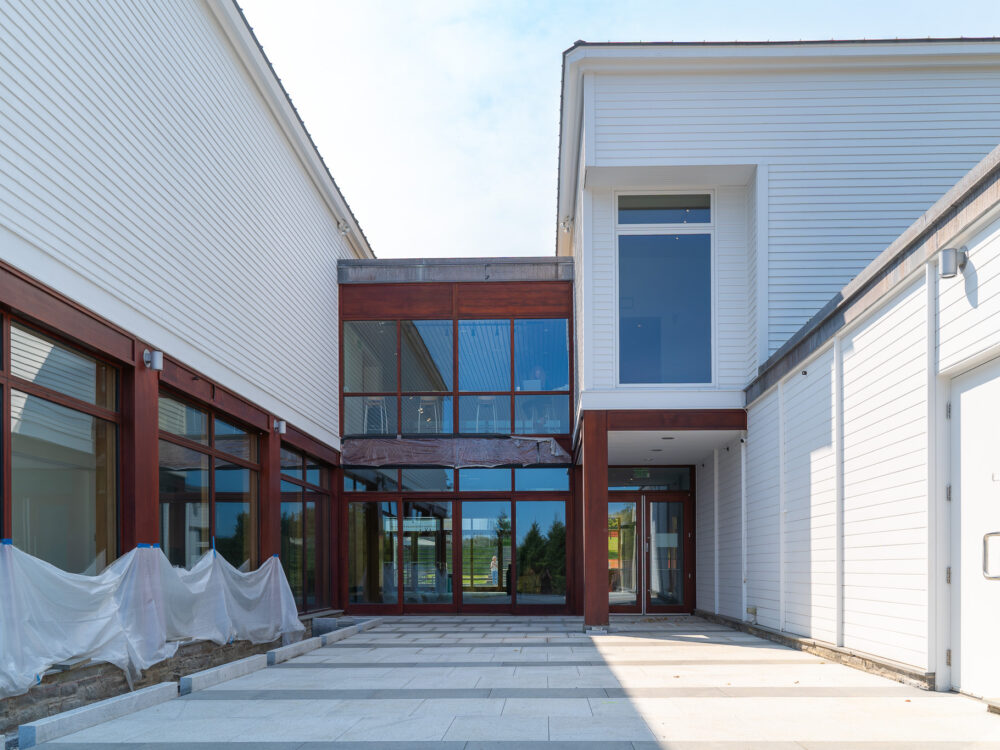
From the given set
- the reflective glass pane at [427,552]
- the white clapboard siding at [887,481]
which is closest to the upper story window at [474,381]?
the reflective glass pane at [427,552]

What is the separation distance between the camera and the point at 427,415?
1828 centimetres

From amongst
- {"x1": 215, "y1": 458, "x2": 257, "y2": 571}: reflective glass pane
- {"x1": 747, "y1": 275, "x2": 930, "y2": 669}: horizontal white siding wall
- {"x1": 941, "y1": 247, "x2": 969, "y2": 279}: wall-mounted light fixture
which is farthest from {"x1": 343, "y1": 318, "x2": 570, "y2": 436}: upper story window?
{"x1": 941, "y1": 247, "x2": 969, "y2": 279}: wall-mounted light fixture

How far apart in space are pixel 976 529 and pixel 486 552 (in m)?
12.3

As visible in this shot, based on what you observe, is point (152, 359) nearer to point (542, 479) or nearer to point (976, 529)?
point (976, 529)

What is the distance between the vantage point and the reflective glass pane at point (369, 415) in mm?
18359

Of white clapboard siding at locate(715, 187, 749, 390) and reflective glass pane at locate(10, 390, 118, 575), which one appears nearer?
reflective glass pane at locate(10, 390, 118, 575)

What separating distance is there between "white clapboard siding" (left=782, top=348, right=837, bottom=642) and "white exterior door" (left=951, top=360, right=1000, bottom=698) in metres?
2.55

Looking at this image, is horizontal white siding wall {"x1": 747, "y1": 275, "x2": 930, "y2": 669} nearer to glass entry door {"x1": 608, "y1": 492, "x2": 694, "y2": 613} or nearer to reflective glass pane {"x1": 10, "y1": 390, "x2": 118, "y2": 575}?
glass entry door {"x1": 608, "y1": 492, "x2": 694, "y2": 613}

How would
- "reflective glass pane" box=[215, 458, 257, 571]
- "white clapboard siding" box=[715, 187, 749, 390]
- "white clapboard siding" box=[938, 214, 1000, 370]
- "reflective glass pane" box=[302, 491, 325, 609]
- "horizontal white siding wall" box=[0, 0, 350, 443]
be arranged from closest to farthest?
"white clapboard siding" box=[938, 214, 1000, 370]
"horizontal white siding wall" box=[0, 0, 350, 443]
"reflective glass pane" box=[215, 458, 257, 571]
"white clapboard siding" box=[715, 187, 749, 390]
"reflective glass pane" box=[302, 491, 325, 609]

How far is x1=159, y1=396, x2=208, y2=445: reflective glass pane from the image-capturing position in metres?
10.1

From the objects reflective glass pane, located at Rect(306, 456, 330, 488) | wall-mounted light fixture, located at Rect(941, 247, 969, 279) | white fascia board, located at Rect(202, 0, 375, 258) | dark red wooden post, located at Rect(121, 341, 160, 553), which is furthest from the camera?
reflective glass pane, located at Rect(306, 456, 330, 488)

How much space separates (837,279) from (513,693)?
316 inches

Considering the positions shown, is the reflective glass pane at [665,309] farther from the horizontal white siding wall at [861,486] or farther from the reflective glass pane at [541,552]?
the reflective glass pane at [541,552]

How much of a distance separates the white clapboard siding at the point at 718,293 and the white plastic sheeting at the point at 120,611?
5.61 m
